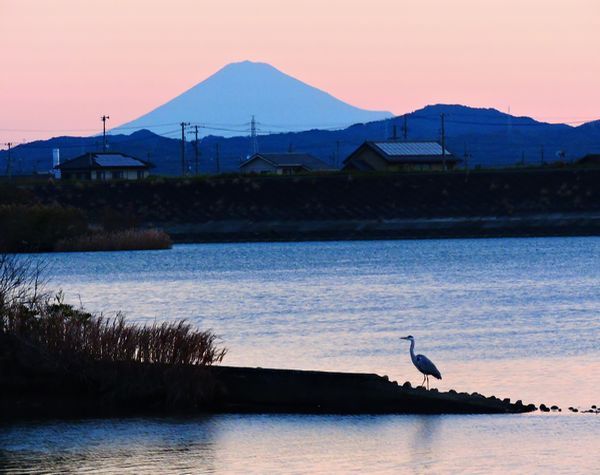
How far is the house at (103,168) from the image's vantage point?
441ft

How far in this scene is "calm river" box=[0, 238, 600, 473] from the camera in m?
19.8

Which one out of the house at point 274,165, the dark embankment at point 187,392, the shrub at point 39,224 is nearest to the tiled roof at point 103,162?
the house at point 274,165

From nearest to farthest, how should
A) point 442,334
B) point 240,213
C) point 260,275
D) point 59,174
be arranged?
point 442,334 → point 260,275 → point 240,213 → point 59,174

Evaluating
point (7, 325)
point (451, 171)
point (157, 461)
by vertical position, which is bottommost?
point (157, 461)

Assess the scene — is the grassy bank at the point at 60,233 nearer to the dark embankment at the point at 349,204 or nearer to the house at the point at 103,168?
the dark embankment at the point at 349,204

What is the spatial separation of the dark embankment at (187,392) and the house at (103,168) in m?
109

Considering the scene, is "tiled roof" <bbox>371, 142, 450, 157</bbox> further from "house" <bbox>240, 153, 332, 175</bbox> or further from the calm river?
the calm river

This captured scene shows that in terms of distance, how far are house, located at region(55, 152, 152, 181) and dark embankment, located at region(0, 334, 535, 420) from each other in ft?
358

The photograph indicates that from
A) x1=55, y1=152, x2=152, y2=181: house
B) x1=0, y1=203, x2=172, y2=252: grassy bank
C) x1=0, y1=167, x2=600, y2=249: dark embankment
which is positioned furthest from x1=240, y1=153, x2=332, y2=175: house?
x1=0, y1=203, x2=172, y2=252: grassy bank

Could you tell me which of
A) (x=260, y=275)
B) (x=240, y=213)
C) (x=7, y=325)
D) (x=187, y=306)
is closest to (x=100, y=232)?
(x=240, y=213)

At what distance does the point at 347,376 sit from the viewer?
901 inches

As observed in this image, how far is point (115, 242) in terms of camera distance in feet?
278

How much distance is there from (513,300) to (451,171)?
69.3 m

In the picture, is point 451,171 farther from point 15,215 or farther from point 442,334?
point 442,334
